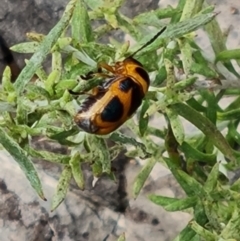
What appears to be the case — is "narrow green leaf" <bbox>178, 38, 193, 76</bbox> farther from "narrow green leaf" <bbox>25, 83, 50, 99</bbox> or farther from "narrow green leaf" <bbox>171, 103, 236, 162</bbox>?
"narrow green leaf" <bbox>25, 83, 50, 99</bbox>

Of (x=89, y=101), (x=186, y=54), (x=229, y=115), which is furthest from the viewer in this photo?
(x=229, y=115)

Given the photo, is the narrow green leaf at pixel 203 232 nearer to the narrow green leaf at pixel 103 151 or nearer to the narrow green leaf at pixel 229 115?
the narrow green leaf at pixel 103 151

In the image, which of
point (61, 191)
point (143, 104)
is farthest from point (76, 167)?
point (143, 104)

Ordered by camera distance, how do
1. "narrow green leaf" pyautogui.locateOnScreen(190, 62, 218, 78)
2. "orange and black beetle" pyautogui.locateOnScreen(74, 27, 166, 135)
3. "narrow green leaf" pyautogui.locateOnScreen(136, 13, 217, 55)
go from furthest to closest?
"narrow green leaf" pyautogui.locateOnScreen(190, 62, 218, 78) → "narrow green leaf" pyautogui.locateOnScreen(136, 13, 217, 55) → "orange and black beetle" pyautogui.locateOnScreen(74, 27, 166, 135)

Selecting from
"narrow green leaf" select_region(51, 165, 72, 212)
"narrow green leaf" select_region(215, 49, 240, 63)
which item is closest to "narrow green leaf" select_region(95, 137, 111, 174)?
"narrow green leaf" select_region(51, 165, 72, 212)

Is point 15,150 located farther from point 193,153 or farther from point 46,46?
point 193,153

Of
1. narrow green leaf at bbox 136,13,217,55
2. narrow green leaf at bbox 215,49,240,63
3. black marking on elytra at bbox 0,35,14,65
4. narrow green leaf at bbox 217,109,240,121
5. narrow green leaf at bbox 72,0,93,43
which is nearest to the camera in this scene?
narrow green leaf at bbox 136,13,217,55

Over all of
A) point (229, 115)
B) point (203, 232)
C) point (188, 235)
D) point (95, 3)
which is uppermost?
point (95, 3)
